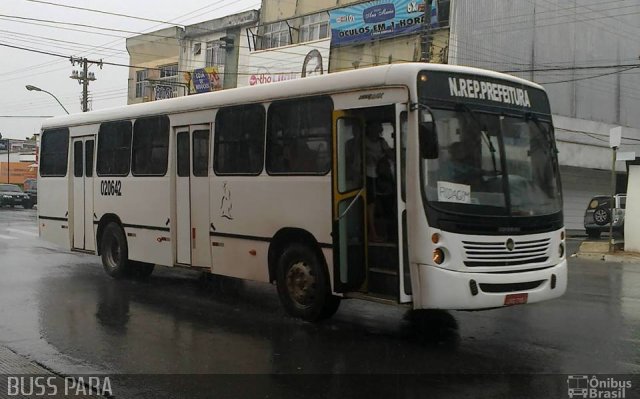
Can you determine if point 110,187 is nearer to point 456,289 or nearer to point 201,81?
point 456,289

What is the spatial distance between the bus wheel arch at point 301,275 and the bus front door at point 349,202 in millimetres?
316

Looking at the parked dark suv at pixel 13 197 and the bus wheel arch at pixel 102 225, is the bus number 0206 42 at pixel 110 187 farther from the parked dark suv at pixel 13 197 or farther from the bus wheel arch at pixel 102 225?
the parked dark suv at pixel 13 197

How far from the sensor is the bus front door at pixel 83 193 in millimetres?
11797

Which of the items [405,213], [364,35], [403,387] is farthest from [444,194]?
[364,35]

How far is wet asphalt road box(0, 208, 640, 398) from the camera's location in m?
5.42

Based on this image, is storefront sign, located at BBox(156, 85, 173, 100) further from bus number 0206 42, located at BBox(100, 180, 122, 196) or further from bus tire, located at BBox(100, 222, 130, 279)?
bus tire, located at BBox(100, 222, 130, 279)

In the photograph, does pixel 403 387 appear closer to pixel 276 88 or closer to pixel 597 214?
pixel 276 88

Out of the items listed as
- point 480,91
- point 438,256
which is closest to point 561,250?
point 438,256

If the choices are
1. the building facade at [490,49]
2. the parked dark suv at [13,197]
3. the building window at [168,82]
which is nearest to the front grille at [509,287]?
the building facade at [490,49]

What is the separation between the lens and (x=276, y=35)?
109 feet

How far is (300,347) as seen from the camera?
661 cm

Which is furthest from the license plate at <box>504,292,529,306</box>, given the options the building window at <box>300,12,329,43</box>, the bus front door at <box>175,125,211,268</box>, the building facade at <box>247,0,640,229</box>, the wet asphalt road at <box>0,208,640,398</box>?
the building window at <box>300,12,329,43</box>

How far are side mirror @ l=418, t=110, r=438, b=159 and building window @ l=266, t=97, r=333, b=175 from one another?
1340 mm

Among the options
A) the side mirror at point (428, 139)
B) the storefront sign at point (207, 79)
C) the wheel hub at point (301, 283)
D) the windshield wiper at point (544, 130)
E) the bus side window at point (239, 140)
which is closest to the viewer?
the side mirror at point (428, 139)
